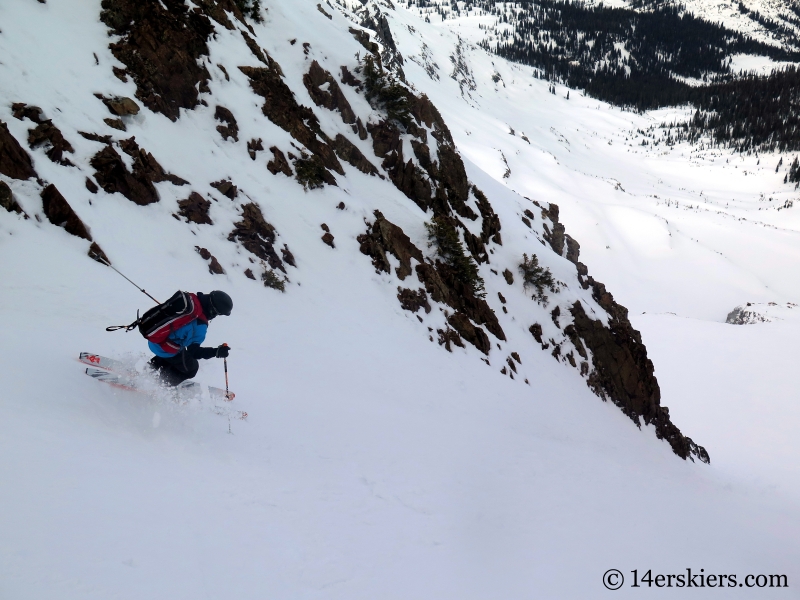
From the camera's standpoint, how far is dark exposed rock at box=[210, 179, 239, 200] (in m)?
14.5

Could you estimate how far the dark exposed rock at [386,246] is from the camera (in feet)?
58.5

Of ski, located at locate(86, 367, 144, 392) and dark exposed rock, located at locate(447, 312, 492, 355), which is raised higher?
dark exposed rock, located at locate(447, 312, 492, 355)

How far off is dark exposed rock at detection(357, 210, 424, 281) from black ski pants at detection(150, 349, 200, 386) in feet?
36.5

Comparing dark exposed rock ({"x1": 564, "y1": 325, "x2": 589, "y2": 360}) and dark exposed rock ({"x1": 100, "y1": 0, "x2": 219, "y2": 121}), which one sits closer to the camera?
dark exposed rock ({"x1": 100, "y1": 0, "x2": 219, "y2": 121})

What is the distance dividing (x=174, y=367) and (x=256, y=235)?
26.7 feet

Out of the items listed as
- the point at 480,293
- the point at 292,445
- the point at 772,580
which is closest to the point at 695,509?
the point at 772,580

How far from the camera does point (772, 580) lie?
41.4 ft

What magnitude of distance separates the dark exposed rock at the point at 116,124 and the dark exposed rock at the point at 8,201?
4652 mm

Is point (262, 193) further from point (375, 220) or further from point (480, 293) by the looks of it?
point (480, 293)

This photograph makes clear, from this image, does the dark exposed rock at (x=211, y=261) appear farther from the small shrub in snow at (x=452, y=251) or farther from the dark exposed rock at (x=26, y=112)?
the small shrub in snow at (x=452, y=251)

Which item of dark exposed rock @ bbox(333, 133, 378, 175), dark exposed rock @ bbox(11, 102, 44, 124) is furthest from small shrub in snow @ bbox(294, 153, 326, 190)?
dark exposed rock @ bbox(11, 102, 44, 124)

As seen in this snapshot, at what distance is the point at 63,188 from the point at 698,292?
281 ft

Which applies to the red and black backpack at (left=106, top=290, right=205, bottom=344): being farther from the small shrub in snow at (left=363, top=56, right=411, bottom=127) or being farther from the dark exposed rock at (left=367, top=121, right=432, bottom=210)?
the small shrub in snow at (left=363, top=56, right=411, bottom=127)

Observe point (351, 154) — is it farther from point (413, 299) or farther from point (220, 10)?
point (413, 299)
